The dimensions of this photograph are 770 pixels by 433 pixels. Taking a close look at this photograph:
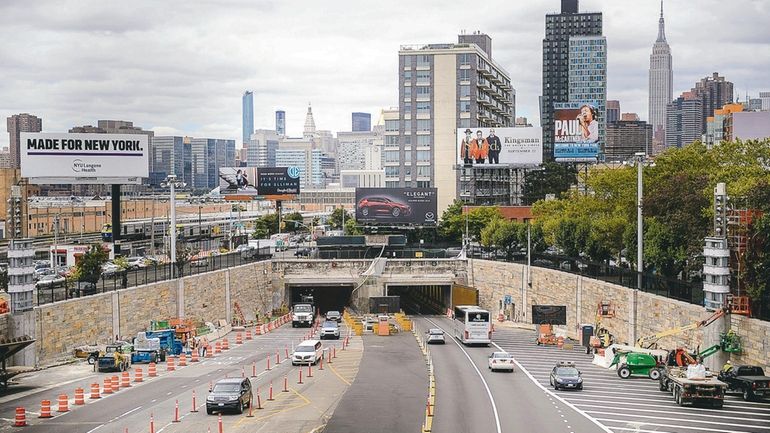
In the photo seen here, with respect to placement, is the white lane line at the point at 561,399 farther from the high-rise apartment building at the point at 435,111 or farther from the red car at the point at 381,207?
the high-rise apartment building at the point at 435,111

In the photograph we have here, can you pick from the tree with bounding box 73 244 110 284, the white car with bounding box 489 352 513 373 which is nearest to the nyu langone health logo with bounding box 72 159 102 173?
the tree with bounding box 73 244 110 284

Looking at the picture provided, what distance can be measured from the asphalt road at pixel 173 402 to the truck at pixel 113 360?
733 millimetres

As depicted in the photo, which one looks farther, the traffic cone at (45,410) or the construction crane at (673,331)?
the construction crane at (673,331)

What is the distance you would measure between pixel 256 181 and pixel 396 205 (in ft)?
89.1

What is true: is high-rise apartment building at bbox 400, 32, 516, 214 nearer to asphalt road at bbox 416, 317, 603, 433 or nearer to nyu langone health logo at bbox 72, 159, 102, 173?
nyu langone health logo at bbox 72, 159, 102, 173

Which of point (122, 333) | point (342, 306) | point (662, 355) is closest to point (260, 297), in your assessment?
point (342, 306)

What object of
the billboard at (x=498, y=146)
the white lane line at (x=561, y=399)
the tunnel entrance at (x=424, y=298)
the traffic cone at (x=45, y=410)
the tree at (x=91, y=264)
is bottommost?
the tunnel entrance at (x=424, y=298)

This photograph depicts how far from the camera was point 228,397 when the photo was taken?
3816cm

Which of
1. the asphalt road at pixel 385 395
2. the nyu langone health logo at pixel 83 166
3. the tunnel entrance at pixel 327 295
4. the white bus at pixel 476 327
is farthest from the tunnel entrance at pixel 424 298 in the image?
the asphalt road at pixel 385 395

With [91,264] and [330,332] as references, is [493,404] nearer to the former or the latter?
[330,332]

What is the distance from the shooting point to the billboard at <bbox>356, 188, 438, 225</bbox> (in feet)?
389

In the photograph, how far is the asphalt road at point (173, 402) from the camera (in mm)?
36000

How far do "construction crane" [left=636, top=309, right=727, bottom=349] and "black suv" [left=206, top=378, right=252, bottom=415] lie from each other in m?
24.6

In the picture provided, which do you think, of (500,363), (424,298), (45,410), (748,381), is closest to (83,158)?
(424,298)
